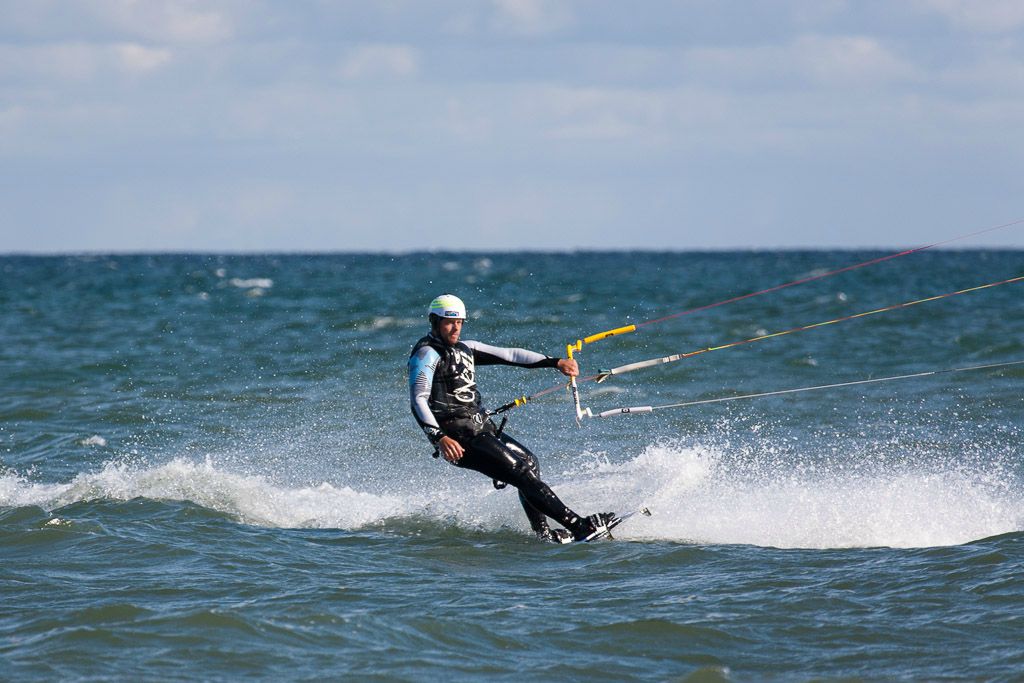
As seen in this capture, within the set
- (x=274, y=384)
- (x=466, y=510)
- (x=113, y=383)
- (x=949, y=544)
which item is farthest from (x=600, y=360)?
(x=949, y=544)

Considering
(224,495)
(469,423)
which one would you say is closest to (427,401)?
(469,423)

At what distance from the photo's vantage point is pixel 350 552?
7977mm

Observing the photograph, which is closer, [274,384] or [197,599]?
[197,599]

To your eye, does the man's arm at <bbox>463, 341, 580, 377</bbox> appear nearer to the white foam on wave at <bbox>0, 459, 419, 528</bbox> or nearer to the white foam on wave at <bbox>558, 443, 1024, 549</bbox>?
the white foam on wave at <bbox>558, 443, 1024, 549</bbox>

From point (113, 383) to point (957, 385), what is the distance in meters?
11.3

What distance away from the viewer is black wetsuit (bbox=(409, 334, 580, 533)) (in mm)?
8219

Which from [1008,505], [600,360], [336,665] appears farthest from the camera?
[600,360]

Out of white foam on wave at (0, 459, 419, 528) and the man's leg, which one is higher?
the man's leg

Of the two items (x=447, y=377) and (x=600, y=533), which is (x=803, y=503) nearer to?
(x=600, y=533)

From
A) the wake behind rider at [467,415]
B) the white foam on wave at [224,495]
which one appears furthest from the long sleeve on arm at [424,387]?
the white foam on wave at [224,495]

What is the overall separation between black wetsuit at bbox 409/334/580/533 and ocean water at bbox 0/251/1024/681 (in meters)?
0.37

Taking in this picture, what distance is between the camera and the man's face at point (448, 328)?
26.8 ft

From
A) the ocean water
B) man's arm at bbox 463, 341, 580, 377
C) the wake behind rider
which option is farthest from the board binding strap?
man's arm at bbox 463, 341, 580, 377

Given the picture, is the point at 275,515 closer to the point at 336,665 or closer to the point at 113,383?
the point at 336,665
